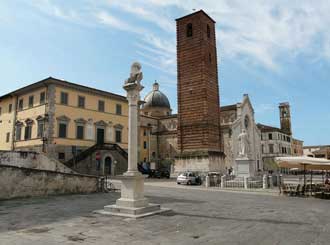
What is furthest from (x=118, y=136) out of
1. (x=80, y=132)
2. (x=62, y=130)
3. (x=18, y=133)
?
(x=18, y=133)

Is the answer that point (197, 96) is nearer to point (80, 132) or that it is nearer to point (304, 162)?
point (80, 132)

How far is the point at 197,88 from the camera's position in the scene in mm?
39906

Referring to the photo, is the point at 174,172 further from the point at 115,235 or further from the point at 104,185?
the point at 115,235

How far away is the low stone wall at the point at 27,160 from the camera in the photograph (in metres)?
22.5

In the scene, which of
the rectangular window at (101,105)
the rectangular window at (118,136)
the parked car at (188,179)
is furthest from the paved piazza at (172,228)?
the rectangular window at (118,136)

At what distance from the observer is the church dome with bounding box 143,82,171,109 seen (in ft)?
Result: 238

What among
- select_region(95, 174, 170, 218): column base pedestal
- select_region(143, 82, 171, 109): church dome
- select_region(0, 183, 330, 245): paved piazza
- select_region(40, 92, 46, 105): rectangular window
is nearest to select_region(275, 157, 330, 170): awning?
select_region(0, 183, 330, 245): paved piazza

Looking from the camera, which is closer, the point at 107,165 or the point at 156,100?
the point at 107,165

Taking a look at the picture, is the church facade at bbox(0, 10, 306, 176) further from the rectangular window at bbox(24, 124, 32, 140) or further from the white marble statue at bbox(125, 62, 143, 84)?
the white marble statue at bbox(125, 62, 143, 84)

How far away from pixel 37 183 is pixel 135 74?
29.6ft

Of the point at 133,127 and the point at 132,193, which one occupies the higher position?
the point at 133,127

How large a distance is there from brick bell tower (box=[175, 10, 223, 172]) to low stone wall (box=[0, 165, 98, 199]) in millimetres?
22368

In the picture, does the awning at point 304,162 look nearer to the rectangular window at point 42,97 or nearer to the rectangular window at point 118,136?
the rectangular window at point 118,136

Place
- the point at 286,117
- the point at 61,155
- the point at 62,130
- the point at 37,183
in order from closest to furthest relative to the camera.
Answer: the point at 37,183, the point at 61,155, the point at 62,130, the point at 286,117
